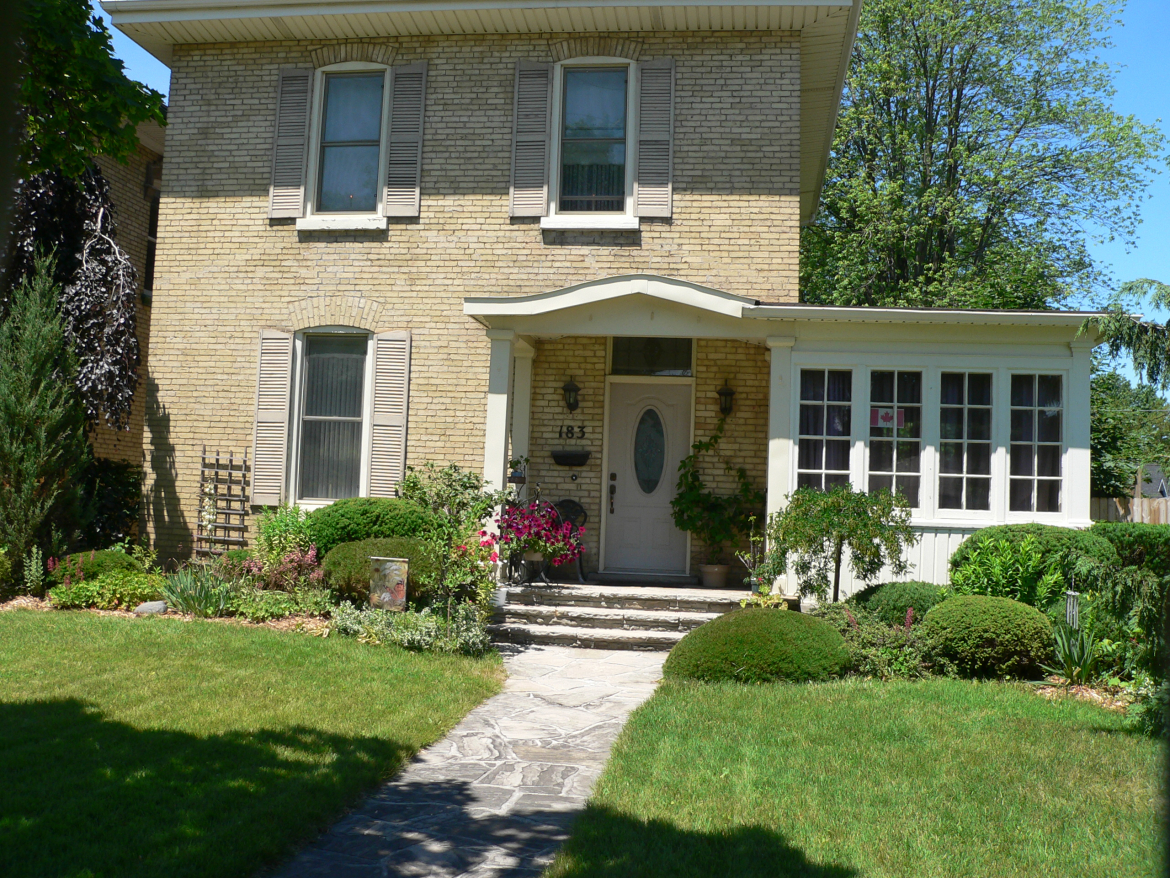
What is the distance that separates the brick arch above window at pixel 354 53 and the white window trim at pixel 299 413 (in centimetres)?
331

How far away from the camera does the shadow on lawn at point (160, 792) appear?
371 centimetres

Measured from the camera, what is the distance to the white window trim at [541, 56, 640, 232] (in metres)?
10.9

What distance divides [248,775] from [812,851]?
8.97 ft

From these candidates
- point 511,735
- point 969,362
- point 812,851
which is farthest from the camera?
point 969,362

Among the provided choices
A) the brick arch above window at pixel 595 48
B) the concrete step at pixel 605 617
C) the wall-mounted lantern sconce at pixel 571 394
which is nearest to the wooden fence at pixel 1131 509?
the concrete step at pixel 605 617

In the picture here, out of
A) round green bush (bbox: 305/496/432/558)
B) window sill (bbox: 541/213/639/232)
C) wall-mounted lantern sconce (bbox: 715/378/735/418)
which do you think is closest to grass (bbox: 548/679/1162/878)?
round green bush (bbox: 305/496/432/558)

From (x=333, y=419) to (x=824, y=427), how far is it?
18.9 ft

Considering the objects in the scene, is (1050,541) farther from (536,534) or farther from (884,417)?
(536,534)

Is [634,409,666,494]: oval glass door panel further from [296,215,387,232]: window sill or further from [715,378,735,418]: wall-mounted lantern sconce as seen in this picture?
[296,215,387,232]: window sill

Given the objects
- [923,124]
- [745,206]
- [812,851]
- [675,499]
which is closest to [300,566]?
[675,499]

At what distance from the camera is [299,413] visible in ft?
37.3

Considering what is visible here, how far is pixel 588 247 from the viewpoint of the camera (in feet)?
35.9

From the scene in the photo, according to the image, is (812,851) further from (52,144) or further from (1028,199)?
(1028,199)

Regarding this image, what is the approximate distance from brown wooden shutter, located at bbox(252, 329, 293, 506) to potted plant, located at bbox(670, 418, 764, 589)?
15.5 feet
